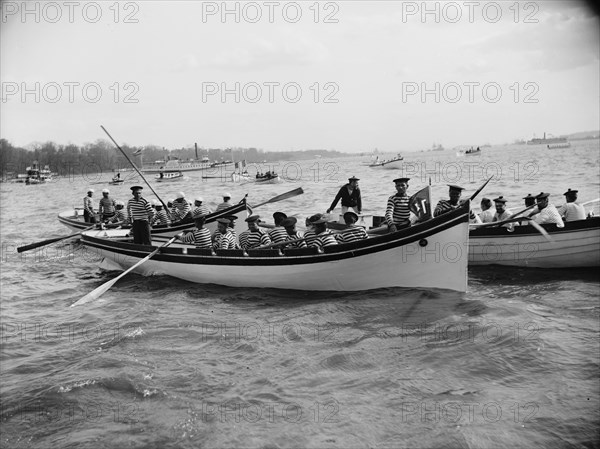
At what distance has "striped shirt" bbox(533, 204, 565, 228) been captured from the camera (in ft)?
35.8

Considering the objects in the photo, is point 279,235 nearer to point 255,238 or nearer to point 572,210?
point 255,238

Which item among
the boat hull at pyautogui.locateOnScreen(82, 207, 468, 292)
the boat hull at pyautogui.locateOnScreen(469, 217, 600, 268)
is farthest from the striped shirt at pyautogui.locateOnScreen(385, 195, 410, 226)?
the boat hull at pyautogui.locateOnScreen(469, 217, 600, 268)

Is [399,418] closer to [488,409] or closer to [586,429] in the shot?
[488,409]

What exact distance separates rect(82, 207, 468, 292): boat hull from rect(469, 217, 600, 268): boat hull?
296cm

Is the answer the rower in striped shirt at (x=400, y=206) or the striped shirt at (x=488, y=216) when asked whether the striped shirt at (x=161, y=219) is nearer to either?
the rower in striped shirt at (x=400, y=206)

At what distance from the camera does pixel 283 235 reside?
10680 mm

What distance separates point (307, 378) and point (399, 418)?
1520mm

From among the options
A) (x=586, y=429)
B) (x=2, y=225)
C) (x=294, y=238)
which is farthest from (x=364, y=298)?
(x=2, y=225)

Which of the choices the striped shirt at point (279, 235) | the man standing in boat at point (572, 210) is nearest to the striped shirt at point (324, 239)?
the striped shirt at point (279, 235)

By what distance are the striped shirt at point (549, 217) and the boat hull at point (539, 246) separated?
0.39ft

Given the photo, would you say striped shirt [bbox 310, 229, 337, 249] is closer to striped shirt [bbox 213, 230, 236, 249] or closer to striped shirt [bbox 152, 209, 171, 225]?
striped shirt [bbox 213, 230, 236, 249]

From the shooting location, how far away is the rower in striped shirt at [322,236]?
991cm

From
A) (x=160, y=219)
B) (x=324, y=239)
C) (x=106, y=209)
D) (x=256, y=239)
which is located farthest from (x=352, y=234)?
(x=106, y=209)

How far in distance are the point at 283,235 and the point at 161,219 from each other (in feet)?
21.5
